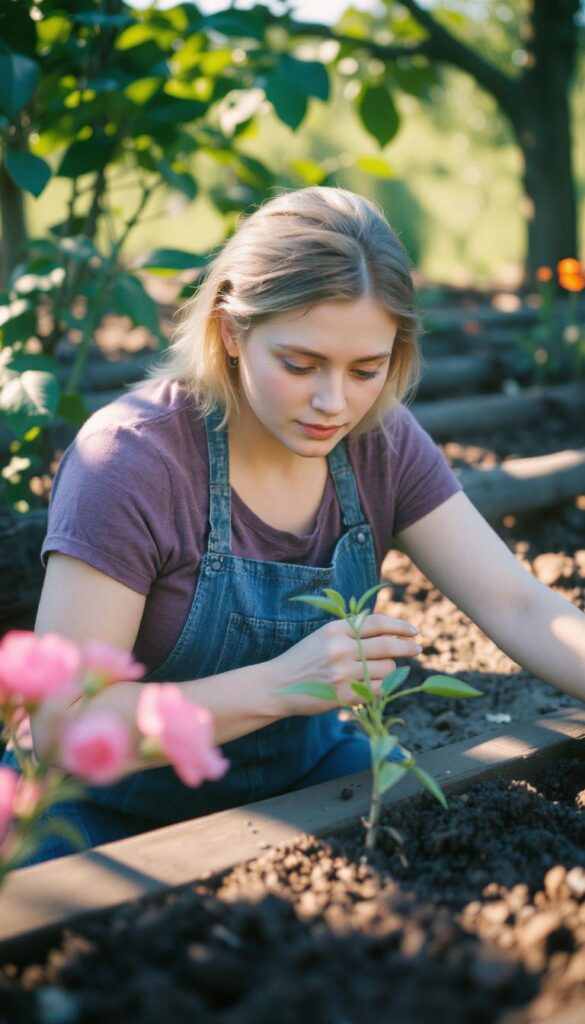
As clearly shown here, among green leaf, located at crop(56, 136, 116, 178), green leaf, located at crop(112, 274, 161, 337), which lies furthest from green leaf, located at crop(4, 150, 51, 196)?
green leaf, located at crop(112, 274, 161, 337)

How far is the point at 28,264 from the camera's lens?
2.19 meters

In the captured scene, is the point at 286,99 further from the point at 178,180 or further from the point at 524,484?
the point at 524,484

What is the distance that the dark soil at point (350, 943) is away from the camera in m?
0.82

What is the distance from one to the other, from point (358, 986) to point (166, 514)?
0.78 m

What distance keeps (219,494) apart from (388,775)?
0.61 metres

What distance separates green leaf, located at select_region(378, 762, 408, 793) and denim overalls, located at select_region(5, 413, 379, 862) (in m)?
0.53

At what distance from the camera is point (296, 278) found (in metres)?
1.39

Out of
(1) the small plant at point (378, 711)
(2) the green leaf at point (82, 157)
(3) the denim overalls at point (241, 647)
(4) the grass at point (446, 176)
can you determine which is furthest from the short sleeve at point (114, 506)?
(4) the grass at point (446, 176)

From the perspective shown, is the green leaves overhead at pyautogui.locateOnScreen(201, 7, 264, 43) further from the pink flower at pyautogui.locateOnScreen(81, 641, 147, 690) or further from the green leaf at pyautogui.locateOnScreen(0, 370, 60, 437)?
the pink flower at pyautogui.locateOnScreen(81, 641, 147, 690)

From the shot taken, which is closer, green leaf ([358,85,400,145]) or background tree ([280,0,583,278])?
green leaf ([358,85,400,145])

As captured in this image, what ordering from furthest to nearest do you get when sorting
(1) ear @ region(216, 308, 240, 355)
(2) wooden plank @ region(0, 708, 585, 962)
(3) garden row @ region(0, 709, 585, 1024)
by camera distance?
(1) ear @ region(216, 308, 240, 355) → (2) wooden plank @ region(0, 708, 585, 962) → (3) garden row @ region(0, 709, 585, 1024)

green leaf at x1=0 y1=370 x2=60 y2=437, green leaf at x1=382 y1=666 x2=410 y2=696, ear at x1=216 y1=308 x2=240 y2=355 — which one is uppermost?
ear at x1=216 y1=308 x2=240 y2=355

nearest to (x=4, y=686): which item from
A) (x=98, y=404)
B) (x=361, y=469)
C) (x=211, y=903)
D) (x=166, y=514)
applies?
(x=211, y=903)

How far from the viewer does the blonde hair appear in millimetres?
1395
